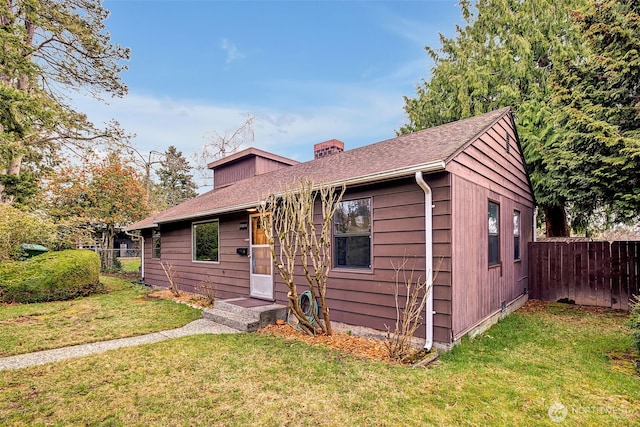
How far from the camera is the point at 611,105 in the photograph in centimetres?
698

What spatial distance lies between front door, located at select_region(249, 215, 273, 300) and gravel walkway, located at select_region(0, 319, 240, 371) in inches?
50.0

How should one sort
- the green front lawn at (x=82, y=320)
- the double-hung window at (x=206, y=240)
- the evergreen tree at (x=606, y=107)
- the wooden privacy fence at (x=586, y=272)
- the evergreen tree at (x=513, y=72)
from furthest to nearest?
the evergreen tree at (x=513, y=72), the double-hung window at (x=206, y=240), the wooden privacy fence at (x=586, y=272), the evergreen tree at (x=606, y=107), the green front lawn at (x=82, y=320)

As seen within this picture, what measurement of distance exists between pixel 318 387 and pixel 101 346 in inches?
135

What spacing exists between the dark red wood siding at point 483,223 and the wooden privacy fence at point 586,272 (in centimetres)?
72

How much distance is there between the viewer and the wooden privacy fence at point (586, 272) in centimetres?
705

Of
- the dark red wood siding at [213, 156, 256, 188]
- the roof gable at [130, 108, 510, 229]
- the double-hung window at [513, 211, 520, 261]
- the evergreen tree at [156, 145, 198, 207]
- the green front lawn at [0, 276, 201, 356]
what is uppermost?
the evergreen tree at [156, 145, 198, 207]

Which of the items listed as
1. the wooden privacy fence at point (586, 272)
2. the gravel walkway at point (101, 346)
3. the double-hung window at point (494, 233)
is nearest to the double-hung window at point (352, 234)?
the gravel walkway at point (101, 346)

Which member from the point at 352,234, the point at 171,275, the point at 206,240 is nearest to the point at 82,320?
the point at 206,240

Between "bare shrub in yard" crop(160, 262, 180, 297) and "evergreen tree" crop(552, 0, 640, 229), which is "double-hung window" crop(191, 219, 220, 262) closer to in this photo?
"bare shrub in yard" crop(160, 262, 180, 297)

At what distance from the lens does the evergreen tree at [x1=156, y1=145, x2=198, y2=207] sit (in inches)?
1227

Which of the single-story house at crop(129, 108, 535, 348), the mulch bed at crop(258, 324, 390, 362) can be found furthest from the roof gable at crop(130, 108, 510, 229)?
the mulch bed at crop(258, 324, 390, 362)

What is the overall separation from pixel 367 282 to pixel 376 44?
10345 millimetres

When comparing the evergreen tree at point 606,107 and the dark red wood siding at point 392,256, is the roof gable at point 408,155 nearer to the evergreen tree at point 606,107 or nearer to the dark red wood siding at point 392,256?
the dark red wood siding at point 392,256

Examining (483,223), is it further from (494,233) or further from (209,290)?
(209,290)
